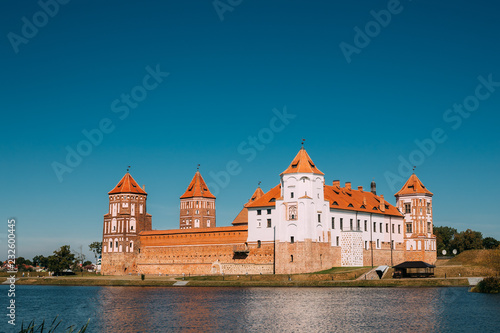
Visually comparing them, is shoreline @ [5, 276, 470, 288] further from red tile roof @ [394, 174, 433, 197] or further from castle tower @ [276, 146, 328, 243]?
red tile roof @ [394, 174, 433, 197]

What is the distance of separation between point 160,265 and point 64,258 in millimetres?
14108

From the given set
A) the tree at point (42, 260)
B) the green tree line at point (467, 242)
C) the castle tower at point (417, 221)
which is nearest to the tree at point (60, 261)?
the tree at point (42, 260)

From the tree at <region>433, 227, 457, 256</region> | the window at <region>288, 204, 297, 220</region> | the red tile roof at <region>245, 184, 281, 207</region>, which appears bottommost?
the tree at <region>433, 227, 457, 256</region>

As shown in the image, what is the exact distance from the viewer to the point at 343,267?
2485 inches

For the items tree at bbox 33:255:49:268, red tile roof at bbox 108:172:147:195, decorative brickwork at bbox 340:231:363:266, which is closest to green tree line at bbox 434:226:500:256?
decorative brickwork at bbox 340:231:363:266

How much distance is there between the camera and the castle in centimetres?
6144

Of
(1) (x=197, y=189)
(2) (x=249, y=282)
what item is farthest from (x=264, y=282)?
(1) (x=197, y=189)

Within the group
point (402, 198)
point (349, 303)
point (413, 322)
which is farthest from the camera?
point (402, 198)

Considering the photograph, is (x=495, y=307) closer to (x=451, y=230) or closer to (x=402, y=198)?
(x=402, y=198)

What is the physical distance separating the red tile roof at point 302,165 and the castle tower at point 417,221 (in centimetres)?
1947

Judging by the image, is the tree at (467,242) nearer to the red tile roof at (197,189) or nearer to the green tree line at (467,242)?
the green tree line at (467,242)

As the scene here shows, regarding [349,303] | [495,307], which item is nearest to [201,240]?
[349,303]

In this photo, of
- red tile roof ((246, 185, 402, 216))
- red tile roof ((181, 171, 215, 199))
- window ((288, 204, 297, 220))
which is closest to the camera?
window ((288, 204, 297, 220))

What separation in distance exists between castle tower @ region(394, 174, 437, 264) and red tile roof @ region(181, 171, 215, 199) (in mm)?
33740
